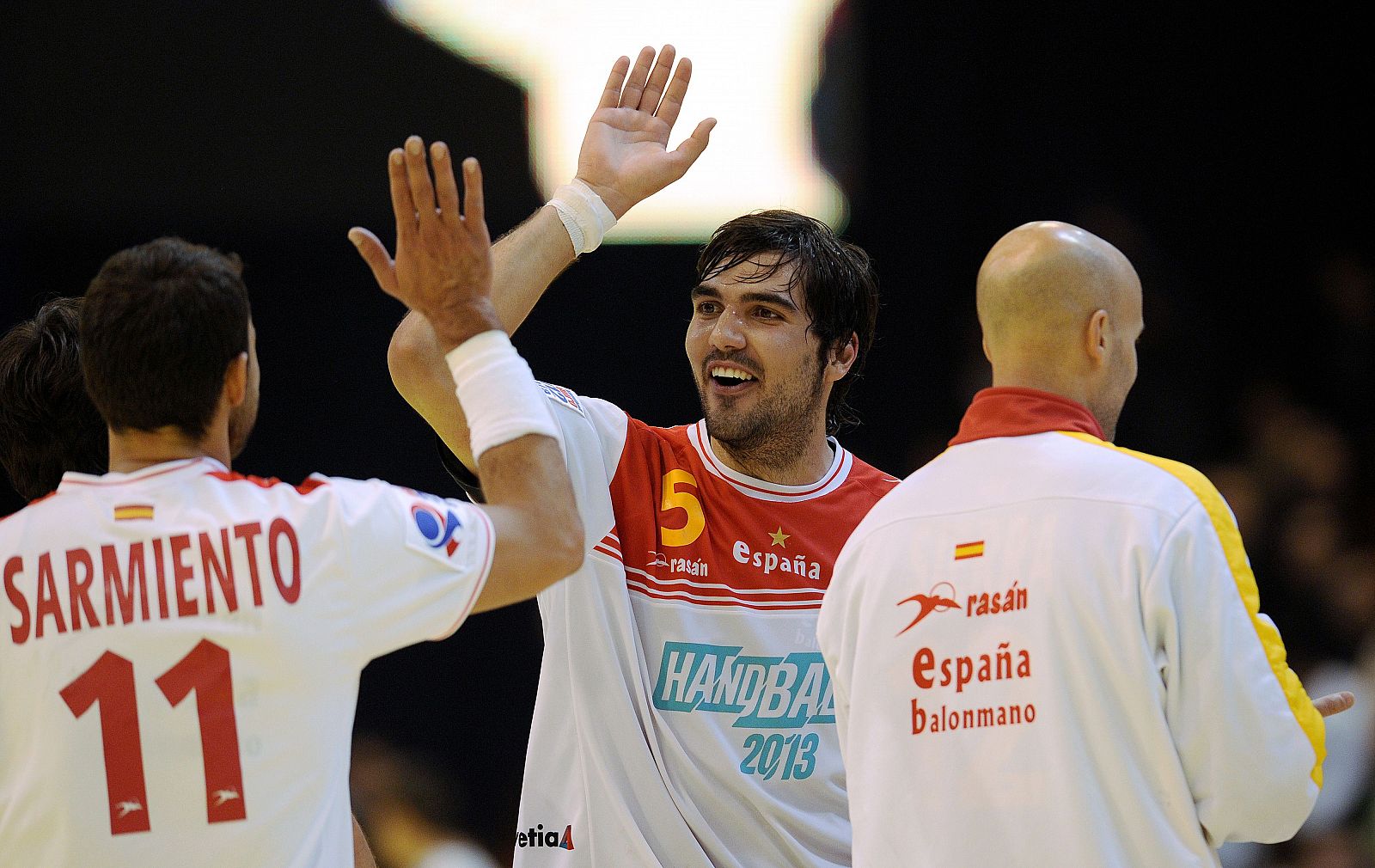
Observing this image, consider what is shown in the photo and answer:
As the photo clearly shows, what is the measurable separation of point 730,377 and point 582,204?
2.33ft

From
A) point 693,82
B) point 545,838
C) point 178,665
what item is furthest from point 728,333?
point 693,82

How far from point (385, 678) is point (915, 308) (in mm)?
3377

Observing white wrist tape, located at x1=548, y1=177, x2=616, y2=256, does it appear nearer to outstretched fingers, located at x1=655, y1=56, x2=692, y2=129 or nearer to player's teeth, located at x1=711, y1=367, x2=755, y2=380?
outstretched fingers, located at x1=655, y1=56, x2=692, y2=129

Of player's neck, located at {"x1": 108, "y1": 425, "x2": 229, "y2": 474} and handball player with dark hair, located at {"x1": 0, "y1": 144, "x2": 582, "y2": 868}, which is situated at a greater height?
player's neck, located at {"x1": 108, "y1": 425, "x2": 229, "y2": 474}

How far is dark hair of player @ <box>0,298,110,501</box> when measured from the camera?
9.85ft

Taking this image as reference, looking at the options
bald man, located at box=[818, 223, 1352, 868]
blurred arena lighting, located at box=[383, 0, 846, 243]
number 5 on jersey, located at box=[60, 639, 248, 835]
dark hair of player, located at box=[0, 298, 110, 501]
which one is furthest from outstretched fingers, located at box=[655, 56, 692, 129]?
blurred arena lighting, located at box=[383, 0, 846, 243]

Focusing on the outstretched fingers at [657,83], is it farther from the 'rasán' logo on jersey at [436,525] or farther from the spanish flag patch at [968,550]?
the 'rasán' logo on jersey at [436,525]

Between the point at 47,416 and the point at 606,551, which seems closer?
the point at 47,416

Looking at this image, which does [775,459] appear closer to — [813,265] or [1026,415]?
[813,265]

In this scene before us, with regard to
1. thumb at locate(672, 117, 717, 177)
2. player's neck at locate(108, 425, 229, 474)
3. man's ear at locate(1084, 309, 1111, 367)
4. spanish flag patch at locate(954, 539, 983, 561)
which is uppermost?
thumb at locate(672, 117, 717, 177)

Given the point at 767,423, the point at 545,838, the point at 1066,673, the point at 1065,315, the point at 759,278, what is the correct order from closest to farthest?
the point at 1066,673 < the point at 1065,315 < the point at 545,838 < the point at 767,423 < the point at 759,278

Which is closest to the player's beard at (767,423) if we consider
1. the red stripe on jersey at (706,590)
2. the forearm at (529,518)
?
the red stripe on jersey at (706,590)

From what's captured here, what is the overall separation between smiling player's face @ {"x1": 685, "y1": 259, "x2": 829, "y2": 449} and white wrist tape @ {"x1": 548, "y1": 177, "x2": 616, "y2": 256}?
Answer: 53cm

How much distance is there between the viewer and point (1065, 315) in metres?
2.96
